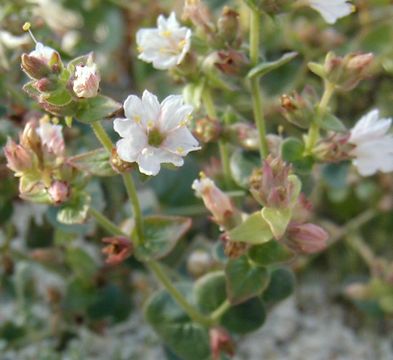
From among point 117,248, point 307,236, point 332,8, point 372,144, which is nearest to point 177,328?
point 117,248

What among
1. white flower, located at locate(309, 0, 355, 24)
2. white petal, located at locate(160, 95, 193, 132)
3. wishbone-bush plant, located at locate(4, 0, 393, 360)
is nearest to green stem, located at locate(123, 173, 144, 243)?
wishbone-bush plant, located at locate(4, 0, 393, 360)

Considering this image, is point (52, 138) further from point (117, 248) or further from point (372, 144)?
point (372, 144)

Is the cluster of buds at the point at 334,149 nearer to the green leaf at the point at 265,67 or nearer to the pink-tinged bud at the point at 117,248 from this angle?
the green leaf at the point at 265,67

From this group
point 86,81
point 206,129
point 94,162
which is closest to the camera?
point 86,81

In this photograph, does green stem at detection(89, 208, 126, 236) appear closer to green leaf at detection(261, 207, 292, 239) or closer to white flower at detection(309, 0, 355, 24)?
green leaf at detection(261, 207, 292, 239)

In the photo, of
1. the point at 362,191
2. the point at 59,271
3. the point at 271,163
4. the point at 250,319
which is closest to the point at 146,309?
the point at 250,319
